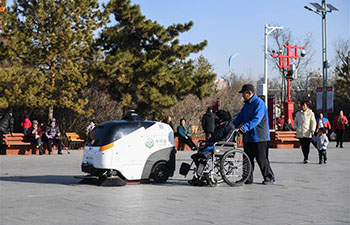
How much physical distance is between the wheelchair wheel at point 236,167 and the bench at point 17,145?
1369 centimetres

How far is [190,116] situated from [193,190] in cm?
2396

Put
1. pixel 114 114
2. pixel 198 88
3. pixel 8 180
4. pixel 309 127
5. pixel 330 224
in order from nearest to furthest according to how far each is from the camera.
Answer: pixel 330 224, pixel 8 180, pixel 309 127, pixel 198 88, pixel 114 114

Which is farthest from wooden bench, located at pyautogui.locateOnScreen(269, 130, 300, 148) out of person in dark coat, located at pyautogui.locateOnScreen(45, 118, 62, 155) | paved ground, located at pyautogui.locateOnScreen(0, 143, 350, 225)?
paved ground, located at pyautogui.locateOnScreen(0, 143, 350, 225)

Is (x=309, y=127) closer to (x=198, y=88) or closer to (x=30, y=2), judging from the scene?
(x=198, y=88)

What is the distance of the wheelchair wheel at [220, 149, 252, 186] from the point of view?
1066cm

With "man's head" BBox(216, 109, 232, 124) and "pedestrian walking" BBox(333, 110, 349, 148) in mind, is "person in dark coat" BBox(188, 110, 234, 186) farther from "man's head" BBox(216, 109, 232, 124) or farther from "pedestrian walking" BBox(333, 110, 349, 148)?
"pedestrian walking" BBox(333, 110, 349, 148)

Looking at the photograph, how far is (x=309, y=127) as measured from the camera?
53.4 ft

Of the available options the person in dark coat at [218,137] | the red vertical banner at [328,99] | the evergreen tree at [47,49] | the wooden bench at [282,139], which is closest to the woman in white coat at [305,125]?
the person in dark coat at [218,137]

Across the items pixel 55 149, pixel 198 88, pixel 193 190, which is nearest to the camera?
pixel 193 190

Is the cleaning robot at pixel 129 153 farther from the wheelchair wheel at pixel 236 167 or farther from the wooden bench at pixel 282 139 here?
the wooden bench at pixel 282 139

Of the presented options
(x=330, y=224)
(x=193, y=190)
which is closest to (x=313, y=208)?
(x=330, y=224)

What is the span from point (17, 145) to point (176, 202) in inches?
612

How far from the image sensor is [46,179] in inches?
488

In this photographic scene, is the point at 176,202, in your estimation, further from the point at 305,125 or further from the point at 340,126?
the point at 340,126
